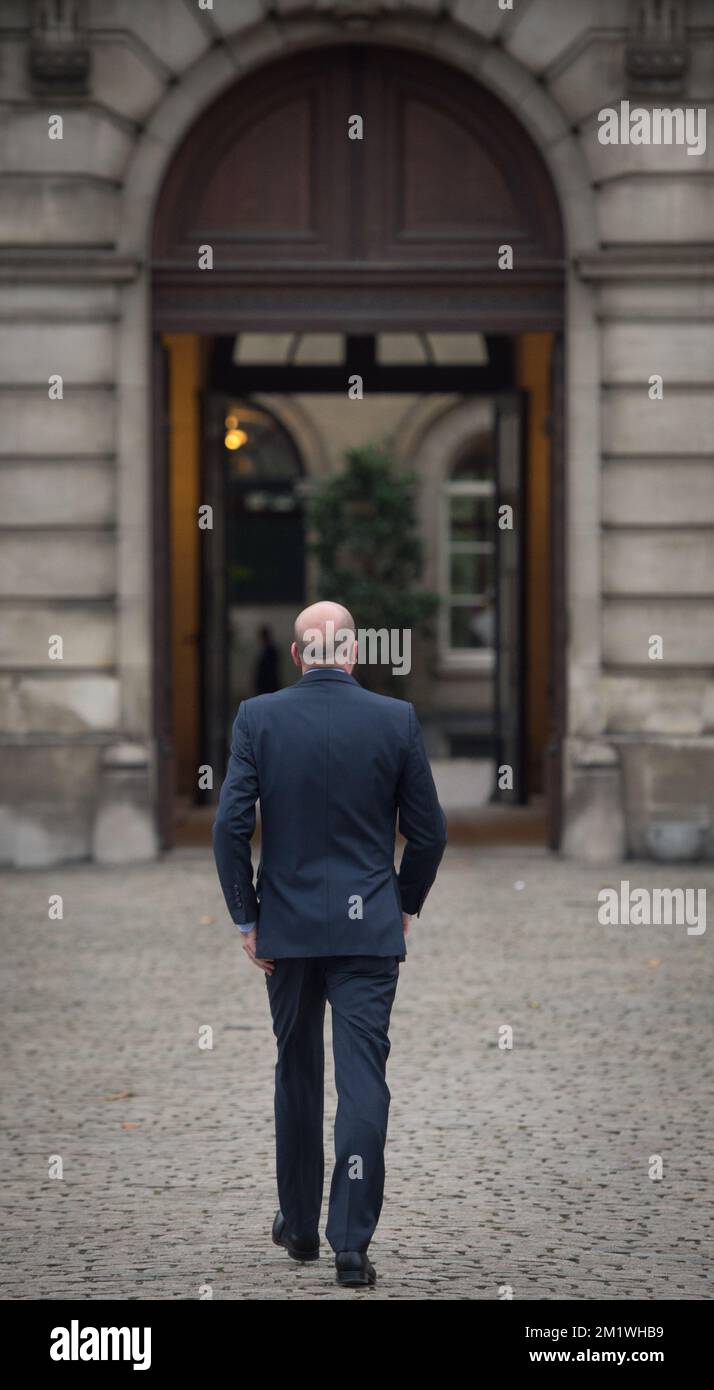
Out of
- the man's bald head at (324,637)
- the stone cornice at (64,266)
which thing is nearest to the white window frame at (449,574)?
the stone cornice at (64,266)

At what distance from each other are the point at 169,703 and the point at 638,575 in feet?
11.3

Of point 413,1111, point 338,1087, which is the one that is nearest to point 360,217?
point 413,1111

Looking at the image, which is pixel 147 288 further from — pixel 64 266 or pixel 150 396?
pixel 150 396

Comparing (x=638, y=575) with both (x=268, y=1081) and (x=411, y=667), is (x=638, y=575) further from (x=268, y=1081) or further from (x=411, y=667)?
(x=411, y=667)

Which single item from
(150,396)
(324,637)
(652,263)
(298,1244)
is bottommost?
(298,1244)

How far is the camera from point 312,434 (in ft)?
99.5

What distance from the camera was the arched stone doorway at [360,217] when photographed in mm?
14844

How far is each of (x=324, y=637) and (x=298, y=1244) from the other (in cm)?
161

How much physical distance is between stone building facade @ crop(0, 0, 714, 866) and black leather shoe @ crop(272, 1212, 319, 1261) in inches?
350

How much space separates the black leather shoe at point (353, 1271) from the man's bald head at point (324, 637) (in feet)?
5.06

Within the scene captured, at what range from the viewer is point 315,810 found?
18.7 feet

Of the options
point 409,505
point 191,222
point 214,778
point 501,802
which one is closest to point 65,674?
point 191,222

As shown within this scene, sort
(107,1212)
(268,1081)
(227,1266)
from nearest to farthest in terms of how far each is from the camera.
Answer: (227,1266)
(107,1212)
(268,1081)

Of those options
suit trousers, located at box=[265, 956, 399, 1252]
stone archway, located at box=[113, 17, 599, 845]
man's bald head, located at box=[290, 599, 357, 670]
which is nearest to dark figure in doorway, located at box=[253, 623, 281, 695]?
stone archway, located at box=[113, 17, 599, 845]
